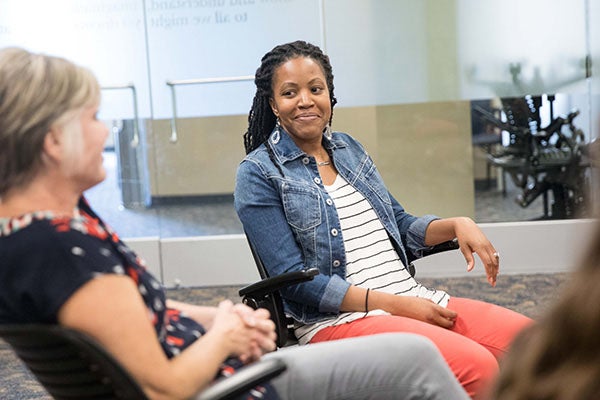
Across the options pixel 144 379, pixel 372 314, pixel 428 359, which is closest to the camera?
pixel 144 379

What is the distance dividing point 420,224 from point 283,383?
0.99 m

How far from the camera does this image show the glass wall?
4809 mm

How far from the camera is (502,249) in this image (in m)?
4.90

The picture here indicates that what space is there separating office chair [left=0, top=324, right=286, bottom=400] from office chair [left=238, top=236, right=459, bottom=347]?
0.71 m

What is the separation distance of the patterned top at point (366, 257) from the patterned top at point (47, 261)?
914mm

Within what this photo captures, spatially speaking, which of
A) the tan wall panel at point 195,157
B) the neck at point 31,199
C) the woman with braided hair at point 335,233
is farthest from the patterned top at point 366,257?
the tan wall panel at point 195,157

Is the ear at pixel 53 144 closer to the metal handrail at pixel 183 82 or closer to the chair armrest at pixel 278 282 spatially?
Answer: the chair armrest at pixel 278 282

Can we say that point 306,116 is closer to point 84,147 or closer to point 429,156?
point 84,147

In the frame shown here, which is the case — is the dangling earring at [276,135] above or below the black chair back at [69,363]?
above

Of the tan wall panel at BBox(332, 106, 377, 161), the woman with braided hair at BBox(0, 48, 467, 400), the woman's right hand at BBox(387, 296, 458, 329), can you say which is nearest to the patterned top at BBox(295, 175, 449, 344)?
the woman's right hand at BBox(387, 296, 458, 329)

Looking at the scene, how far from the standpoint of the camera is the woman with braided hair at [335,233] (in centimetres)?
220

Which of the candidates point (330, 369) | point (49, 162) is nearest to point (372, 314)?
point (330, 369)

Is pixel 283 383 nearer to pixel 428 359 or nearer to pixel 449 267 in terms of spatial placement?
pixel 428 359

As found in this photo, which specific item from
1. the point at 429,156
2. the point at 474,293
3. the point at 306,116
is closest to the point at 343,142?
the point at 306,116
